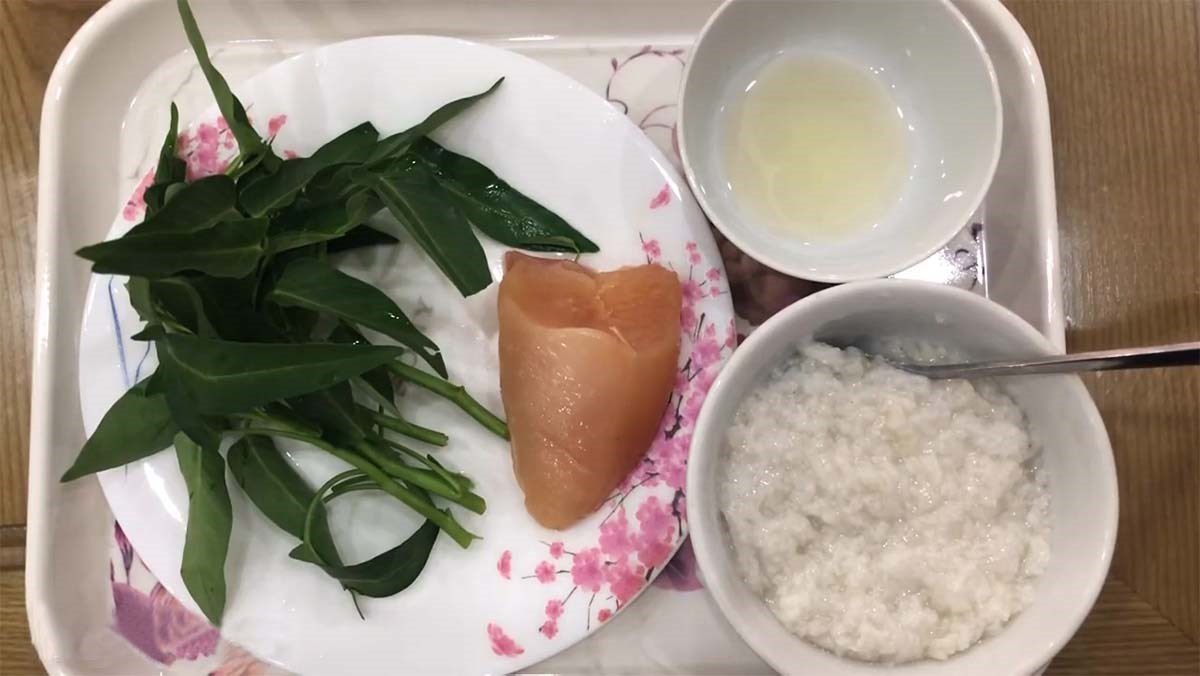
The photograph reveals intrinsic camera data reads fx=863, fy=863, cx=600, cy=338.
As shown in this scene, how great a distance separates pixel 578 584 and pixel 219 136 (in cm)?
63

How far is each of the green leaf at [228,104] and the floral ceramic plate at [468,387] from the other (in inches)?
3.6

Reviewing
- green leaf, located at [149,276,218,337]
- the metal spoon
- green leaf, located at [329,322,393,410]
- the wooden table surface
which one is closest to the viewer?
the metal spoon

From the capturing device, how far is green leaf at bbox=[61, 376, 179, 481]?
0.86m

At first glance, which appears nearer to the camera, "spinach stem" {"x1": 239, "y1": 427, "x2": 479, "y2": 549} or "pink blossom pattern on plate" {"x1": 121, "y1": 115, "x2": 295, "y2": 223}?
"spinach stem" {"x1": 239, "y1": 427, "x2": 479, "y2": 549}

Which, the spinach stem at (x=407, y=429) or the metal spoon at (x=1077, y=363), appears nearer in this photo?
the metal spoon at (x=1077, y=363)

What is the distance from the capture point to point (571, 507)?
0.88m

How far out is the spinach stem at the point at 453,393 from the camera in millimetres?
887

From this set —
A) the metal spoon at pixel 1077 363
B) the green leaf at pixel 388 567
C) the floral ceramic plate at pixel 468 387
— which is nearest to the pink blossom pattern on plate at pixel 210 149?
the floral ceramic plate at pixel 468 387

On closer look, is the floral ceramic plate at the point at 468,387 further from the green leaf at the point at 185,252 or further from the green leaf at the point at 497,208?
the green leaf at the point at 185,252

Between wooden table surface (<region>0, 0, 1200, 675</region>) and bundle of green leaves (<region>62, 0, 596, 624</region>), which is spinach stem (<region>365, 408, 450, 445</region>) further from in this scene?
wooden table surface (<region>0, 0, 1200, 675</region>)

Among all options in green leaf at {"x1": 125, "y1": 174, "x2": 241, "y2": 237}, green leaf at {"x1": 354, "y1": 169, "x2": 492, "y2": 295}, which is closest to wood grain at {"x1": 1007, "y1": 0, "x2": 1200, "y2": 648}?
green leaf at {"x1": 354, "y1": 169, "x2": 492, "y2": 295}

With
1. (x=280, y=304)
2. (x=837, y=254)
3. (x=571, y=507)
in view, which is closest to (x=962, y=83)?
(x=837, y=254)

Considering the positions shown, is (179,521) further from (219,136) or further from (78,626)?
(219,136)

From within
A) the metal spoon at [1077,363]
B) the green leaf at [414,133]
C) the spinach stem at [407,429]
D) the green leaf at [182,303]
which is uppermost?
the green leaf at [414,133]
